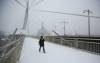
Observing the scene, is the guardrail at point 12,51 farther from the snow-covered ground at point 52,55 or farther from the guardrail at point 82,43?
the guardrail at point 82,43

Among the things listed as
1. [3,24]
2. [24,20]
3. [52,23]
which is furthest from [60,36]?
[3,24]

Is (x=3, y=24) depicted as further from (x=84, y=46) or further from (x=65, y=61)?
(x=84, y=46)

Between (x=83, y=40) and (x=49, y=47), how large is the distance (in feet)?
1.97

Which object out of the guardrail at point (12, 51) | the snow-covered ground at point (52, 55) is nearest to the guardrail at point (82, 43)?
the snow-covered ground at point (52, 55)

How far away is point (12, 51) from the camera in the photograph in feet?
6.72

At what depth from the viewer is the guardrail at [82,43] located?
2.44 meters

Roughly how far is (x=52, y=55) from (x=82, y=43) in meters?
0.56

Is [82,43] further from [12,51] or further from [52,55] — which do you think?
[12,51]

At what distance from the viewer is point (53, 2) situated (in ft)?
8.04

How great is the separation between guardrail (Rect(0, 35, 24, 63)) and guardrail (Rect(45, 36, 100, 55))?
19.6 inches

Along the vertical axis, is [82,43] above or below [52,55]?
above

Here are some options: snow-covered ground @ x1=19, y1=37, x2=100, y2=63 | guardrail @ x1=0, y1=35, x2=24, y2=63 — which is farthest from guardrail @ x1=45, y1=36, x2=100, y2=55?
guardrail @ x1=0, y1=35, x2=24, y2=63

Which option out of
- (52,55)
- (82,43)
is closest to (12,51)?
(52,55)

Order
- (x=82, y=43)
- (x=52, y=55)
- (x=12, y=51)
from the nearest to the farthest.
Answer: (x=12, y=51) < (x=52, y=55) < (x=82, y=43)
